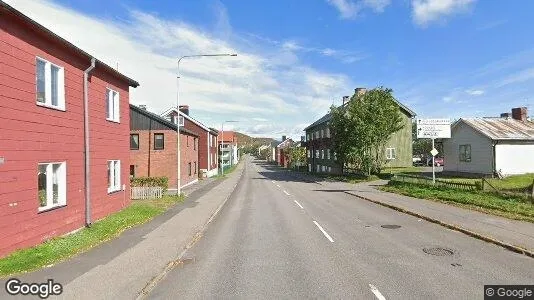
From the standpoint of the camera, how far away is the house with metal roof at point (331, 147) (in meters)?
55.8

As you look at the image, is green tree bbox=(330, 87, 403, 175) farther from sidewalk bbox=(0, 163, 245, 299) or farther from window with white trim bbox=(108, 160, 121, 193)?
sidewalk bbox=(0, 163, 245, 299)

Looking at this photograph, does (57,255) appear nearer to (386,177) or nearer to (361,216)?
(361,216)

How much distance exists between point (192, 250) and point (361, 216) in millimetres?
9086

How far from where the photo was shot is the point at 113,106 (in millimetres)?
20031

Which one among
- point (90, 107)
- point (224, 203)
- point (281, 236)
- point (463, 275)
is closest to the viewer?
point (463, 275)

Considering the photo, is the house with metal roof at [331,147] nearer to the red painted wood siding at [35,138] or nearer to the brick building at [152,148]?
the brick building at [152,148]

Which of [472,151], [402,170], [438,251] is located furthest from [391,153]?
[438,251]

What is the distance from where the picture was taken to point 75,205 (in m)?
15.2

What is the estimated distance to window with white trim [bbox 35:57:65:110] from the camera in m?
13.0

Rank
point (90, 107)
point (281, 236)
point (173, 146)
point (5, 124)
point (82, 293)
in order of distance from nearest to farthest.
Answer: point (82, 293)
point (5, 124)
point (281, 236)
point (90, 107)
point (173, 146)

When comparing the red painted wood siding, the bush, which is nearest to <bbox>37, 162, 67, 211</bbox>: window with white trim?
the red painted wood siding

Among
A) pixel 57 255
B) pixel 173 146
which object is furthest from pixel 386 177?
pixel 57 255

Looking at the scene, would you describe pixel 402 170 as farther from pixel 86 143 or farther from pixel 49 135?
pixel 49 135

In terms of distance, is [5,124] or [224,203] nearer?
[5,124]
